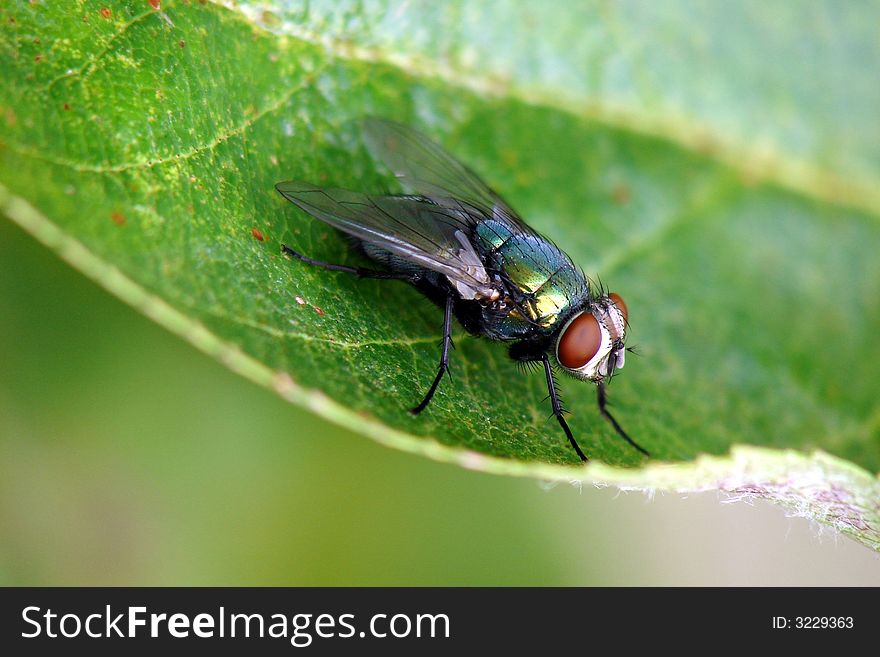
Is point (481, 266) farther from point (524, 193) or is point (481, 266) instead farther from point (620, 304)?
point (620, 304)

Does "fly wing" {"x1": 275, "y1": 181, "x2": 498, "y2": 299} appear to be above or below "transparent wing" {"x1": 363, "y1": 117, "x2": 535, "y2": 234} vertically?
below

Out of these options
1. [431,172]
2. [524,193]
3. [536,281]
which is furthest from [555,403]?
[431,172]

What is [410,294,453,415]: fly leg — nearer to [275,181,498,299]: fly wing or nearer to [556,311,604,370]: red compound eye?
[275,181,498,299]: fly wing

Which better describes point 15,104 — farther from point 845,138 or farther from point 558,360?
point 845,138

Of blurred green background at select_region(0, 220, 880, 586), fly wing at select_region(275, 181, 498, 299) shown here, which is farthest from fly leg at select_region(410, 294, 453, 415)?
blurred green background at select_region(0, 220, 880, 586)

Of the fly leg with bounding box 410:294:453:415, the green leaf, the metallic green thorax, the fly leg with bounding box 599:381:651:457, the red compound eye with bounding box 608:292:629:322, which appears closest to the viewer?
the green leaf

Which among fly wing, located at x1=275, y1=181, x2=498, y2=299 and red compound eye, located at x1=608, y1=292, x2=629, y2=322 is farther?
red compound eye, located at x1=608, y1=292, x2=629, y2=322
